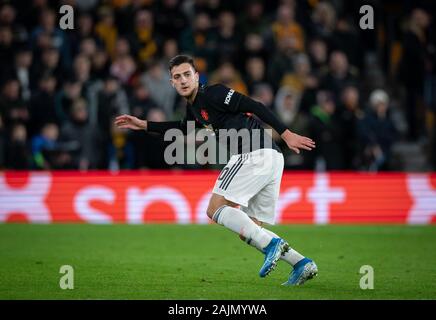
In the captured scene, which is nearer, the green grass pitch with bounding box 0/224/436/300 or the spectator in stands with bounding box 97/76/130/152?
the green grass pitch with bounding box 0/224/436/300

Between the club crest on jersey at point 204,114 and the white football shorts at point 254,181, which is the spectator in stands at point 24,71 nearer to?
the club crest on jersey at point 204,114

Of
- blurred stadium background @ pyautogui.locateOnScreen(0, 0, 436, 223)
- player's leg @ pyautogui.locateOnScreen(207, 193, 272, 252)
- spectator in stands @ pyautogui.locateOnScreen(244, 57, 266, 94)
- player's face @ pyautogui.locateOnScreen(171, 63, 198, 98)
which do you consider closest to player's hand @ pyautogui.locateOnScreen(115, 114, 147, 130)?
player's face @ pyautogui.locateOnScreen(171, 63, 198, 98)

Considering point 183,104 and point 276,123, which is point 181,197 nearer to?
point 183,104

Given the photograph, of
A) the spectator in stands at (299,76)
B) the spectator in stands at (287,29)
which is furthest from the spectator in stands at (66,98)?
the spectator in stands at (287,29)

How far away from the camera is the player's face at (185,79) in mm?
8523

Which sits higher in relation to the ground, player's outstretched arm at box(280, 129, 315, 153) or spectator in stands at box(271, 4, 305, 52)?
spectator in stands at box(271, 4, 305, 52)

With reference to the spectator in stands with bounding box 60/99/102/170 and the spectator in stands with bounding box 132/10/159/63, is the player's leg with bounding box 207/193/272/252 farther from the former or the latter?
the spectator in stands with bounding box 132/10/159/63

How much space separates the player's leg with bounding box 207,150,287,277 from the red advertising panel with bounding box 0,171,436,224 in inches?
273

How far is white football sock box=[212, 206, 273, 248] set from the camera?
26.6 feet

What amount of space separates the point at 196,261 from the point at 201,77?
6.36m

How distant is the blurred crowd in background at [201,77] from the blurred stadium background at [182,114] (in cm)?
3

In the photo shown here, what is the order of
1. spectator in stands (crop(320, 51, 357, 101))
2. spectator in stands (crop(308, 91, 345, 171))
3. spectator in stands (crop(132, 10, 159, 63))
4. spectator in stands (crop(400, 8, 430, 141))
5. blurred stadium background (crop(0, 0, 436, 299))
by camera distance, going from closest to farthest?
1. blurred stadium background (crop(0, 0, 436, 299))
2. spectator in stands (crop(308, 91, 345, 171))
3. spectator in stands (crop(320, 51, 357, 101))
4. spectator in stands (crop(132, 10, 159, 63))
5. spectator in stands (crop(400, 8, 430, 141))

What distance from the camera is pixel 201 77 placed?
1617 cm

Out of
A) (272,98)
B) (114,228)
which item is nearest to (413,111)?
(272,98)
